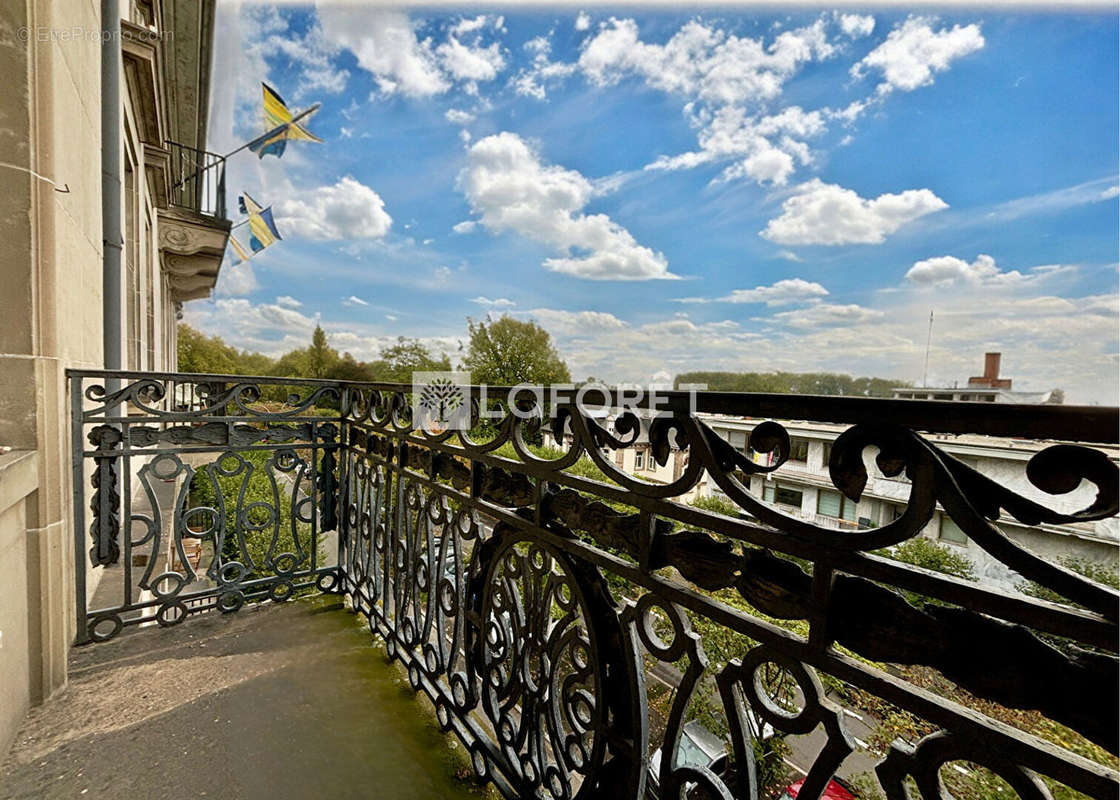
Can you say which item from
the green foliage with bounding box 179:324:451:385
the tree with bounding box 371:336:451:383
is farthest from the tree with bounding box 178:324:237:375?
the tree with bounding box 371:336:451:383

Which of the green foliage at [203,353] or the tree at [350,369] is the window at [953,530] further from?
the tree at [350,369]

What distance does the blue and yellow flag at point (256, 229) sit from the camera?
9.87m

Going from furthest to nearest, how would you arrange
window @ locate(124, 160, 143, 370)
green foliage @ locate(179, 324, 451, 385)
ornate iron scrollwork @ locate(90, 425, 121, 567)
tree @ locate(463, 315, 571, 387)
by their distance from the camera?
green foliage @ locate(179, 324, 451, 385), tree @ locate(463, 315, 571, 387), window @ locate(124, 160, 143, 370), ornate iron scrollwork @ locate(90, 425, 121, 567)

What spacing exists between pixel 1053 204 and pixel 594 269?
5591cm

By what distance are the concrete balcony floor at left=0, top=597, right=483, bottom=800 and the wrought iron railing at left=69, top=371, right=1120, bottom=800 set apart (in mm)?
127

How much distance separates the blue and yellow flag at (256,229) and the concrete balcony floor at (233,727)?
9.87 metres

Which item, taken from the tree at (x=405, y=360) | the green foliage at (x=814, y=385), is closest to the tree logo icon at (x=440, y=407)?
the green foliage at (x=814, y=385)

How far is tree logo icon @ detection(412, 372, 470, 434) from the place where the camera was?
1334 millimetres

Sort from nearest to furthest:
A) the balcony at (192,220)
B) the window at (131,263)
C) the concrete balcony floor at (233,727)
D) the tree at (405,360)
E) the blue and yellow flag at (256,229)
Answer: the concrete balcony floor at (233,727), the window at (131,263), the balcony at (192,220), the blue and yellow flag at (256,229), the tree at (405,360)

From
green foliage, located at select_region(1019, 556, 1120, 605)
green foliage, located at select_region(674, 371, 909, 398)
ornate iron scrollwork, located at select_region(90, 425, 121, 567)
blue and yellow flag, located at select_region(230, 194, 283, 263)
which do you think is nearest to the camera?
green foliage, located at select_region(1019, 556, 1120, 605)

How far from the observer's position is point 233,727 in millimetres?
1497

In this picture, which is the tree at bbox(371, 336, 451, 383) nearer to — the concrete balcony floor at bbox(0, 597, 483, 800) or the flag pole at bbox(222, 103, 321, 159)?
the flag pole at bbox(222, 103, 321, 159)

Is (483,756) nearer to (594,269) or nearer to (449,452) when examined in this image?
(449,452)

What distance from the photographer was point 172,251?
281 inches
